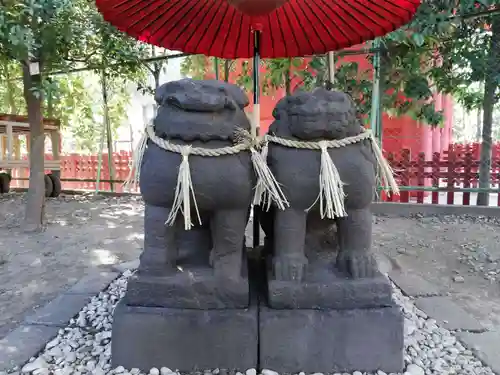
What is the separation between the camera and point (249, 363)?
48.1 inches

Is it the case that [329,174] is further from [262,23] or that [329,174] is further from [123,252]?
[123,252]

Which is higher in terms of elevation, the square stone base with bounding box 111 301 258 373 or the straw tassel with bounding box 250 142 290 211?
the straw tassel with bounding box 250 142 290 211

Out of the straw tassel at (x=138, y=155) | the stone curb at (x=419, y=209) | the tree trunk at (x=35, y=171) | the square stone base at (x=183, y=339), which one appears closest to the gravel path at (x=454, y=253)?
the stone curb at (x=419, y=209)

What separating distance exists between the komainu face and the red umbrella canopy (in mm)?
584

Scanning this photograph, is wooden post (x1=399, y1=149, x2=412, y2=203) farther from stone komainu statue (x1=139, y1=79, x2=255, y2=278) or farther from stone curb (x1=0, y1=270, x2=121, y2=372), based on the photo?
stone komainu statue (x1=139, y1=79, x2=255, y2=278)

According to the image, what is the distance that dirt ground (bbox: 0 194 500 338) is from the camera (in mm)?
2104

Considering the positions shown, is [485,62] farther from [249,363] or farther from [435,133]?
[249,363]

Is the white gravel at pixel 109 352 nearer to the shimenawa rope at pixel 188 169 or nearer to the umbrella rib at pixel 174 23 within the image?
the shimenawa rope at pixel 188 169

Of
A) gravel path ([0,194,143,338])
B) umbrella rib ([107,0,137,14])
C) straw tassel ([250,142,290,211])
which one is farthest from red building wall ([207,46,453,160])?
straw tassel ([250,142,290,211])

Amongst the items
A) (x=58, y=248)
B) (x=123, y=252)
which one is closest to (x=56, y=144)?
(x=58, y=248)

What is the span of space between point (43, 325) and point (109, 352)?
37 centimetres

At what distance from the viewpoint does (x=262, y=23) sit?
1770 millimetres

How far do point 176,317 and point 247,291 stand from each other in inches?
8.3

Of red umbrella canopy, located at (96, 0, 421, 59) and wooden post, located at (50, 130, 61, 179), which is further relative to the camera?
wooden post, located at (50, 130, 61, 179)
